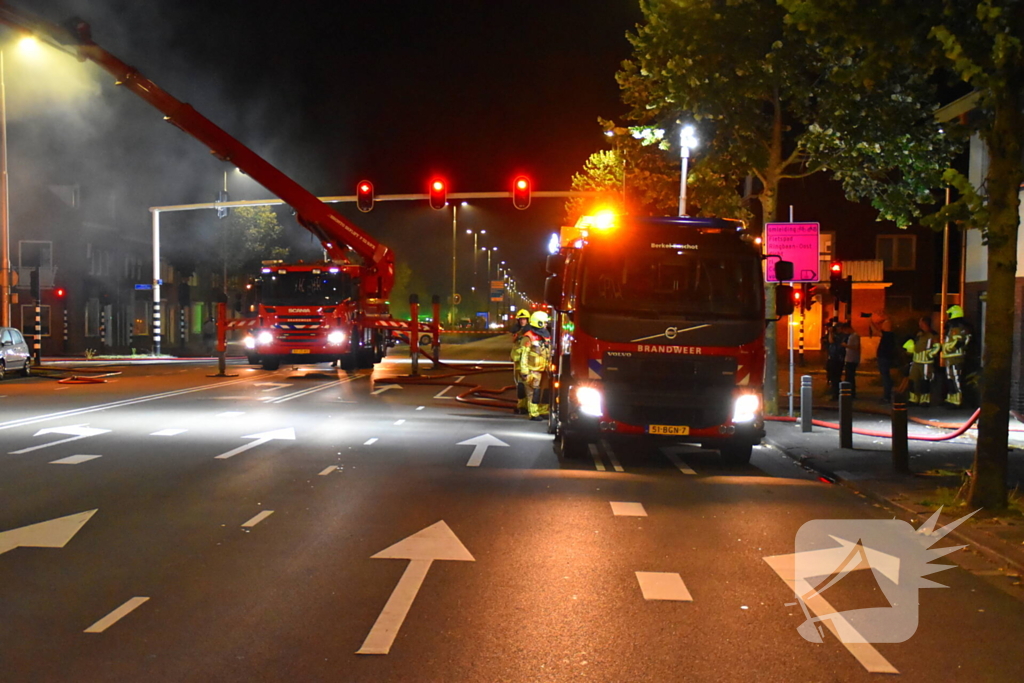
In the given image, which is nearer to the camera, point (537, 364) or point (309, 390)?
Result: point (537, 364)

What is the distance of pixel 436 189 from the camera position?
26.3 m

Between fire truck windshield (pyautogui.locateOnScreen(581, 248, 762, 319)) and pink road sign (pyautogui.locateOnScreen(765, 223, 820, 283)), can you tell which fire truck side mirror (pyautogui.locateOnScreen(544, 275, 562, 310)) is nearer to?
fire truck windshield (pyautogui.locateOnScreen(581, 248, 762, 319))

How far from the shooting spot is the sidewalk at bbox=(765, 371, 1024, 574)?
25.8 feet

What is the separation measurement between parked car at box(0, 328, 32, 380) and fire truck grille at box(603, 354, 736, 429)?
70.4 ft

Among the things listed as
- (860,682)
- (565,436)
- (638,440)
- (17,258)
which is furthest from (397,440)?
(17,258)

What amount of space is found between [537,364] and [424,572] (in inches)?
389

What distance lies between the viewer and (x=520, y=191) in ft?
85.9

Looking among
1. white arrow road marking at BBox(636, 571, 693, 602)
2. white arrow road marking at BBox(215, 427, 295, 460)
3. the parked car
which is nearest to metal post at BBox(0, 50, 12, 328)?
the parked car

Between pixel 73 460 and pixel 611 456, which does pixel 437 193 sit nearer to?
pixel 611 456

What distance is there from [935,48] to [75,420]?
43.6 ft

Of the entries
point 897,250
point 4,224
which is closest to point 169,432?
point 4,224

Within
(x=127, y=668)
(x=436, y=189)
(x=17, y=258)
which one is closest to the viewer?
(x=127, y=668)

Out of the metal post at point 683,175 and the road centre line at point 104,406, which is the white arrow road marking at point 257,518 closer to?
the road centre line at point 104,406

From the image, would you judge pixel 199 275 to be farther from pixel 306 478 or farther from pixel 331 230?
pixel 306 478
